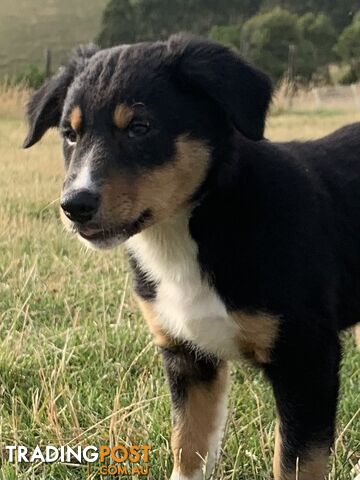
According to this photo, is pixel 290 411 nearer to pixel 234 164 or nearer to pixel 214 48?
pixel 234 164

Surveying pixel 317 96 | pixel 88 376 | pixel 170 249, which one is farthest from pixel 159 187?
pixel 317 96

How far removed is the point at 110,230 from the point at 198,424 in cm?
91

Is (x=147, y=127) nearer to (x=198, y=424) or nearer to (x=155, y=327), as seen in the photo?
(x=155, y=327)

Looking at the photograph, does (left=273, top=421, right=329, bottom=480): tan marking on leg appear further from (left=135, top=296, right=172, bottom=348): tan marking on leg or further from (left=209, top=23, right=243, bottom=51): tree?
(left=209, top=23, right=243, bottom=51): tree

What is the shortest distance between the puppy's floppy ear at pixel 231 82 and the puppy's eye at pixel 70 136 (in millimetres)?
350

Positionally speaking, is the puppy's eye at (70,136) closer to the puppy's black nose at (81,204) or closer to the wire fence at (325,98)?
the puppy's black nose at (81,204)

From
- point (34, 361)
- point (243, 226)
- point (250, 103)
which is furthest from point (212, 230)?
point (34, 361)

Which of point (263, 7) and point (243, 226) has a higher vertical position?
point (243, 226)

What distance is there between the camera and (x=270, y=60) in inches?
479

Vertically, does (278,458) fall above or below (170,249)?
below

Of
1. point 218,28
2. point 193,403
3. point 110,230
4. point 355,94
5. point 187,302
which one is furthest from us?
point 355,94

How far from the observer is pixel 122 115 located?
6.73 feet

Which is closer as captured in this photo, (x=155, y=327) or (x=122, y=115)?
(x=122, y=115)

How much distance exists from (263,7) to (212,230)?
9.45m
